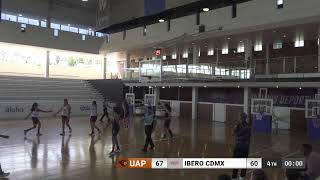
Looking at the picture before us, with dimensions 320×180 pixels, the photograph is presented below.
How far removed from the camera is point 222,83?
27078 millimetres

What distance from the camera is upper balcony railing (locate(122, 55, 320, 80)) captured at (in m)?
22.3

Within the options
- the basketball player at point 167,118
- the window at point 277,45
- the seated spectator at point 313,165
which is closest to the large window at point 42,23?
the window at point 277,45

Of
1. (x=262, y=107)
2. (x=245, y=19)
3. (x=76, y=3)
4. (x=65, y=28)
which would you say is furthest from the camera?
(x=65, y=28)

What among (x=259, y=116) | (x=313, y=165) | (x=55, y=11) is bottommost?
(x=259, y=116)

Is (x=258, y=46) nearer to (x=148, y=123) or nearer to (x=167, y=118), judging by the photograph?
(x=167, y=118)

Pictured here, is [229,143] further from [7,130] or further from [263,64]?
[7,130]

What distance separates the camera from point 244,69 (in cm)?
2559

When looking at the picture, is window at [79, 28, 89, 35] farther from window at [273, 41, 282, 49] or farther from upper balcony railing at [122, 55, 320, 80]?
window at [273, 41, 282, 49]

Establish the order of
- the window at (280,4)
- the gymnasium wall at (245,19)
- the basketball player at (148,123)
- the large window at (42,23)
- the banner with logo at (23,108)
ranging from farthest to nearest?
the large window at (42,23) → the banner with logo at (23,108) → the window at (280,4) → the gymnasium wall at (245,19) → the basketball player at (148,123)

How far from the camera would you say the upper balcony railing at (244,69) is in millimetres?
22275

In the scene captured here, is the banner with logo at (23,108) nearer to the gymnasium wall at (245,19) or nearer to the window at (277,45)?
the gymnasium wall at (245,19)

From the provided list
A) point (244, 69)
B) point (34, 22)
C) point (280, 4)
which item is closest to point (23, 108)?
point (34, 22)

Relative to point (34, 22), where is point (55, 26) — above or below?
below

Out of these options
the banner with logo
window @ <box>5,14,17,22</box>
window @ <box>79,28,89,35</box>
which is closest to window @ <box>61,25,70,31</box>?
window @ <box>79,28,89,35</box>
